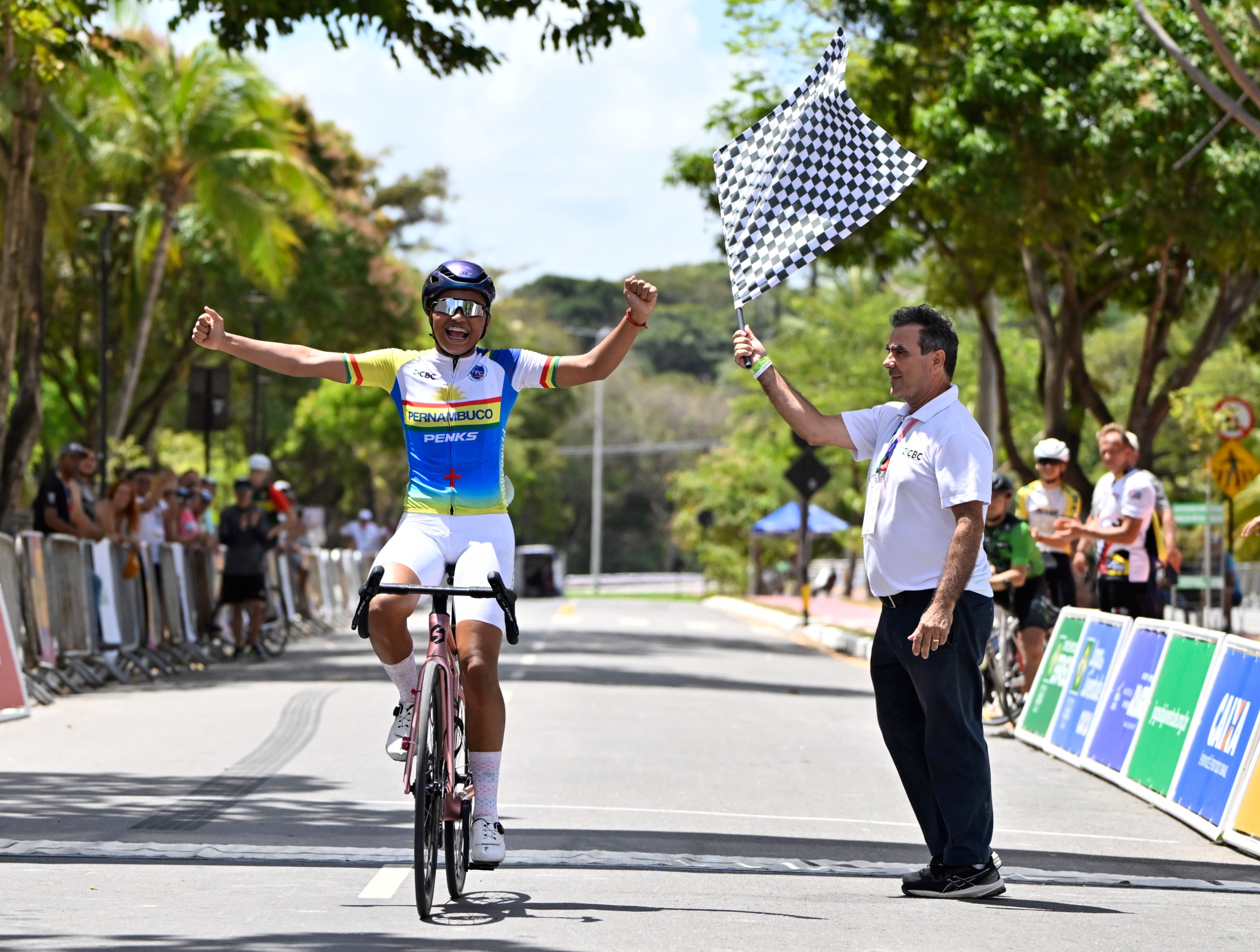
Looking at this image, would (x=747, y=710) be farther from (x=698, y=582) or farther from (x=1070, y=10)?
(x=698, y=582)

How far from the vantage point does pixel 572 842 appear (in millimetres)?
7785

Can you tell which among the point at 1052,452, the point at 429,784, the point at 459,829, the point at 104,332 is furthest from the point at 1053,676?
the point at 104,332

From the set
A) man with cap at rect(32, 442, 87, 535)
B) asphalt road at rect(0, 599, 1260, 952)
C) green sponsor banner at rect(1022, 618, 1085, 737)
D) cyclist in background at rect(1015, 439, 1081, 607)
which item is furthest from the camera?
man with cap at rect(32, 442, 87, 535)

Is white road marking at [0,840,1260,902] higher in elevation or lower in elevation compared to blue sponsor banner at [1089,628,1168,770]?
lower

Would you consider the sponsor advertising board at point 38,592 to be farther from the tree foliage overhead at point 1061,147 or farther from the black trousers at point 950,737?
the tree foliage overhead at point 1061,147

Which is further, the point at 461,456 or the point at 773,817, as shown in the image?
the point at 773,817

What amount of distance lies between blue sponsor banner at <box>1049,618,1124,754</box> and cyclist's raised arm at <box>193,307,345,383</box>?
6.26 m

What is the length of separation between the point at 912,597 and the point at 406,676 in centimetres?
184

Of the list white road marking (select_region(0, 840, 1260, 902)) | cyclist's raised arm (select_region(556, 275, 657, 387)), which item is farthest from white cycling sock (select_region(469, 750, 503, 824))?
cyclist's raised arm (select_region(556, 275, 657, 387))

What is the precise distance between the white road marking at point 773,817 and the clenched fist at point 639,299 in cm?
306

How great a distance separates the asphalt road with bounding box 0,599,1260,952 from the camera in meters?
5.91

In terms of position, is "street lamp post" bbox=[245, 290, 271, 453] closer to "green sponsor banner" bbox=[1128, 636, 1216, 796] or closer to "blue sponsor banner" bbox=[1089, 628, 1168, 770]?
"blue sponsor banner" bbox=[1089, 628, 1168, 770]

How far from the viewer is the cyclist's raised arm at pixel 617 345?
655 cm

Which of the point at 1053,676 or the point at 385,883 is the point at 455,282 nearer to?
the point at 385,883
